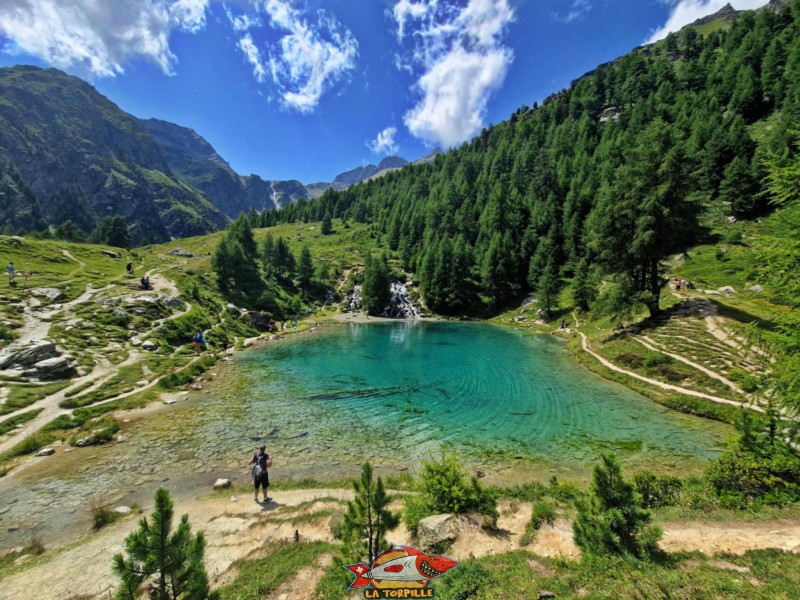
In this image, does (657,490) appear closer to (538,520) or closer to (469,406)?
(538,520)

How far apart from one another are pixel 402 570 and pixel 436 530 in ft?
17.4

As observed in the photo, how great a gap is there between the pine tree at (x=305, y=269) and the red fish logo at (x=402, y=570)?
4150 inches

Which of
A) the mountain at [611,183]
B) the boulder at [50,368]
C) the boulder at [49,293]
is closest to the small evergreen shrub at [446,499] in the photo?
the mountain at [611,183]

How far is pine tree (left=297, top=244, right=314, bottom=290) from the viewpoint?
106375 millimetres

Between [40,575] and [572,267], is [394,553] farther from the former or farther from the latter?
[572,267]

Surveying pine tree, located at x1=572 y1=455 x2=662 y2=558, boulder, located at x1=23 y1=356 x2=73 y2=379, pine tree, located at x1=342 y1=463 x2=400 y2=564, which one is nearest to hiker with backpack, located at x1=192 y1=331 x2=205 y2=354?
boulder, located at x1=23 y1=356 x2=73 y2=379

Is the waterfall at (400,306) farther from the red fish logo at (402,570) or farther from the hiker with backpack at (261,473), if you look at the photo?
the red fish logo at (402,570)

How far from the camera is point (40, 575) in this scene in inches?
402

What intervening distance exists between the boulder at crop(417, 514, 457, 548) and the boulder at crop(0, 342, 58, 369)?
34897mm

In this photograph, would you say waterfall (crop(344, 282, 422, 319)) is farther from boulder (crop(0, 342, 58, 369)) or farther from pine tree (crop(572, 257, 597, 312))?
boulder (crop(0, 342, 58, 369))

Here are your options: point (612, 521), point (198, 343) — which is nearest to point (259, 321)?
point (198, 343)

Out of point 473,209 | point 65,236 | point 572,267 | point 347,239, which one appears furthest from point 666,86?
point 65,236

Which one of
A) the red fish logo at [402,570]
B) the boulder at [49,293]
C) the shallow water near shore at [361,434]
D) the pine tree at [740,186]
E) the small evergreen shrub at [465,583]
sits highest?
the pine tree at [740,186]

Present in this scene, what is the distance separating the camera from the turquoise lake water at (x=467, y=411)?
19562mm
